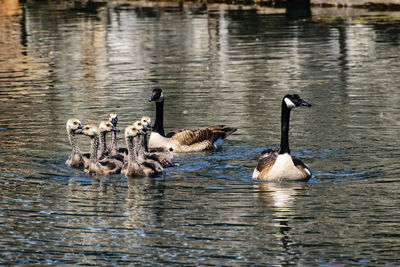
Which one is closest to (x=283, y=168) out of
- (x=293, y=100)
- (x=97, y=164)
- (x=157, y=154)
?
(x=293, y=100)

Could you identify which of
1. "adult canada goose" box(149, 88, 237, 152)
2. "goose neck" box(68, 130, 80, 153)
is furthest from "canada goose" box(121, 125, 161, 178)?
"adult canada goose" box(149, 88, 237, 152)

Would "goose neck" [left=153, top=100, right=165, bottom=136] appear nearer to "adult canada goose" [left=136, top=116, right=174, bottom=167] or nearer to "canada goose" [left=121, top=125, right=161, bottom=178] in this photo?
"adult canada goose" [left=136, top=116, right=174, bottom=167]

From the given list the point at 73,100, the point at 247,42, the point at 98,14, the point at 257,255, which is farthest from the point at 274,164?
the point at 98,14

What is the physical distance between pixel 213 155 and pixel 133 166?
291 centimetres

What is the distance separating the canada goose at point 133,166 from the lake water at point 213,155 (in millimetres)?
316

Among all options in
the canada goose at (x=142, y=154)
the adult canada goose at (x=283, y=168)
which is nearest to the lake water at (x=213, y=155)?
the adult canada goose at (x=283, y=168)

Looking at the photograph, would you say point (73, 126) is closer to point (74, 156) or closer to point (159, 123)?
point (74, 156)

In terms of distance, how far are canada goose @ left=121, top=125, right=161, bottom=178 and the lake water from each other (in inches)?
12.4

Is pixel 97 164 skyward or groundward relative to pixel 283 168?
groundward

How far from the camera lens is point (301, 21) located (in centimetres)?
5022

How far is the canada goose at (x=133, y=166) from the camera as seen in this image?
55.6 feet

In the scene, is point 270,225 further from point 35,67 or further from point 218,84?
point 35,67

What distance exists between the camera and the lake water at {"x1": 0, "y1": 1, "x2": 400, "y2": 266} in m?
12.3

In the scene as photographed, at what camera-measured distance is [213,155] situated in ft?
63.5
